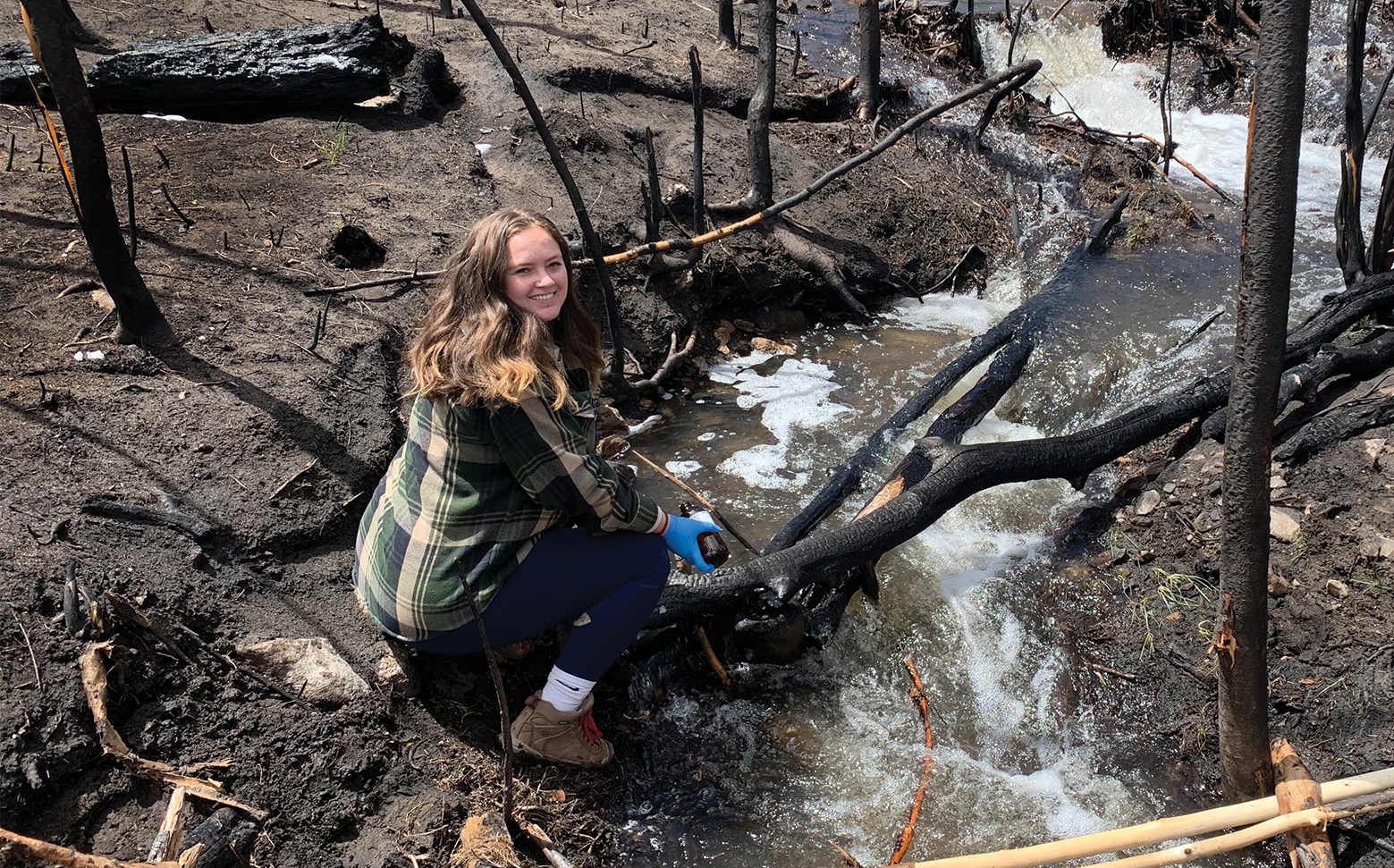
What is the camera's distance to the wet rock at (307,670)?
2.74 m

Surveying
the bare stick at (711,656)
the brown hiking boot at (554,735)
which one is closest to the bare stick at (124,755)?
the brown hiking boot at (554,735)

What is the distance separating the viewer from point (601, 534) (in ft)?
8.88

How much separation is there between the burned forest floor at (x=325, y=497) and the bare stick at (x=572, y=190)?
0.34m

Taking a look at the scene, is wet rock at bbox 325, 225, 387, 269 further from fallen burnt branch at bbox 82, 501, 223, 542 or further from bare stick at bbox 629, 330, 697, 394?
fallen burnt branch at bbox 82, 501, 223, 542

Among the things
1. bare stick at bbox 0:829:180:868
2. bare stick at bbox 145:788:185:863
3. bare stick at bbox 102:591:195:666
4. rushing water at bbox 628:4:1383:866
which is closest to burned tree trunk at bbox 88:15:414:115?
rushing water at bbox 628:4:1383:866

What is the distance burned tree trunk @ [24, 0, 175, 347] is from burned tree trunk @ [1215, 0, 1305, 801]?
388 centimetres

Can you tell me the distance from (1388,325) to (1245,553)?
2983 mm

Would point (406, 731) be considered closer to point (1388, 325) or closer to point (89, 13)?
point (1388, 325)

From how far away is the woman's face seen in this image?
101 inches

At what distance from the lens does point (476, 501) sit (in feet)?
8.33

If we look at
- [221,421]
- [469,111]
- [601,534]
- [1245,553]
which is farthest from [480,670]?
[469,111]

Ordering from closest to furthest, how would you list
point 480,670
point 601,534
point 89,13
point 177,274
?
point 601,534, point 480,670, point 177,274, point 89,13

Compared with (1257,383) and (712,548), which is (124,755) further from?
(1257,383)

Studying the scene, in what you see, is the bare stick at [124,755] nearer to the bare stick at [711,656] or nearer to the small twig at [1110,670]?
the bare stick at [711,656]
